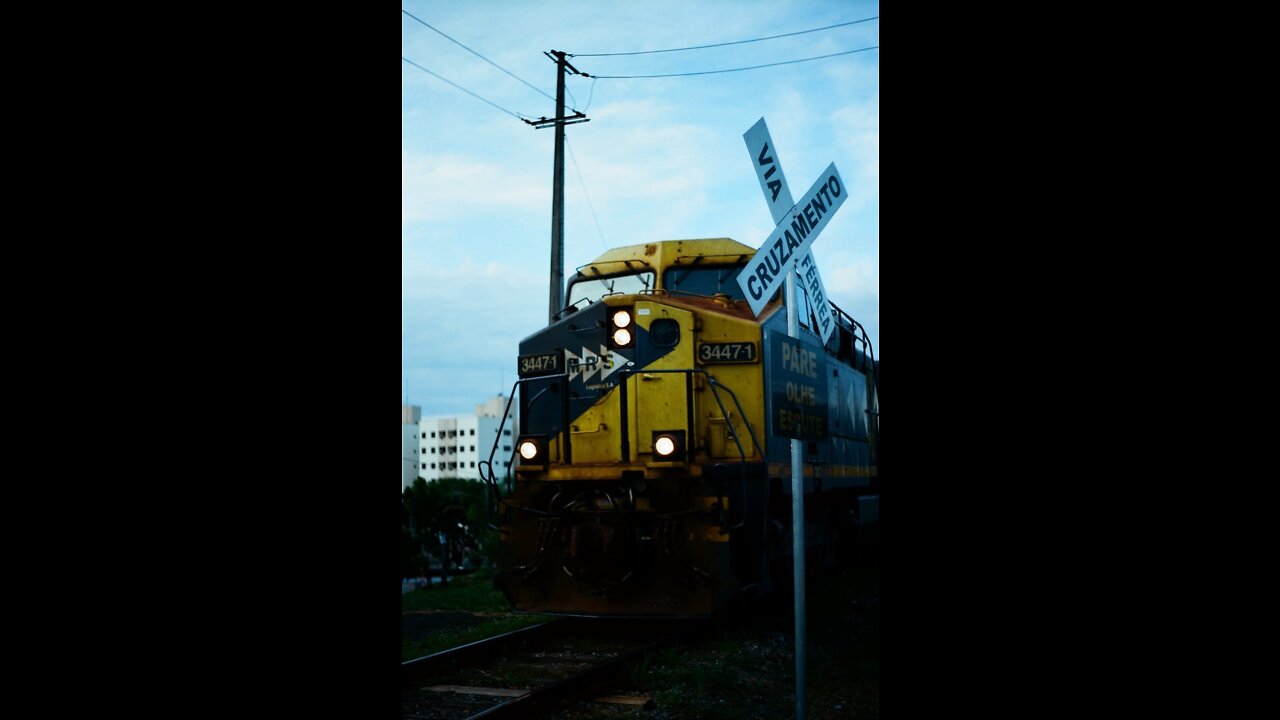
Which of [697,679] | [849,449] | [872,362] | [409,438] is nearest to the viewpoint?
[697,679]

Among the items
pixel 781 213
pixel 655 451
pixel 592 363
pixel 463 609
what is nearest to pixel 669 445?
pixel 655 451

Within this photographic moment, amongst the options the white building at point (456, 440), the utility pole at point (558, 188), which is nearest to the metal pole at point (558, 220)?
the utility pole at point (558, 188)

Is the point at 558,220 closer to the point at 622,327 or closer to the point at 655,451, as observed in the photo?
the point at 622,327

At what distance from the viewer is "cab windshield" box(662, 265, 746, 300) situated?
929cm

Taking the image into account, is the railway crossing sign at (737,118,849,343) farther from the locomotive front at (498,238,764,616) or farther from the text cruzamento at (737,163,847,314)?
the locomotive front at (498,238,764,616)

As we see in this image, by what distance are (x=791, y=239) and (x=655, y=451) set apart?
390 centimetres

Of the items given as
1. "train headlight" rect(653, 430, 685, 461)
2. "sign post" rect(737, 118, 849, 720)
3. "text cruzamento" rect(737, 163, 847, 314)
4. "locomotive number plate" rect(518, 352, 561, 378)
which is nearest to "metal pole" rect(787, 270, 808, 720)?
"sign post" rect(737, 118, 849, 720)

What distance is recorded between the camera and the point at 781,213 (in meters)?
4.38
